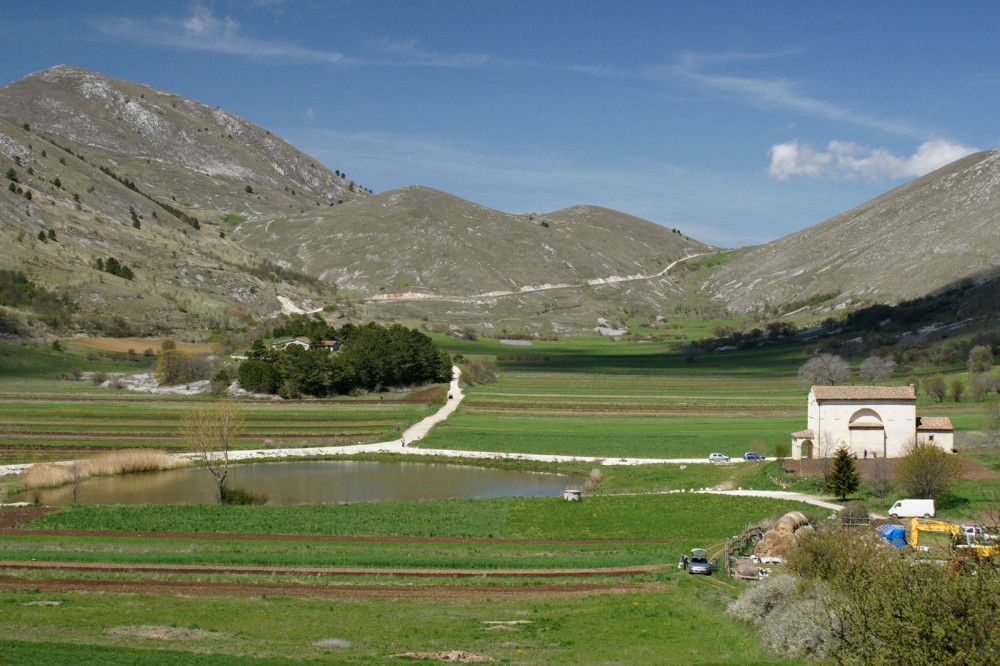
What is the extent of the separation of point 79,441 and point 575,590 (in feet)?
136

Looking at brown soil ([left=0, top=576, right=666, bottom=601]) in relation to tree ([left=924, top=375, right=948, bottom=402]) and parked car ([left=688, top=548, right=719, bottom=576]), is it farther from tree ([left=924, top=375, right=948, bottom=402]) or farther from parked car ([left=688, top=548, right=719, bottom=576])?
tree ([left=924, top=375, right=948, bottom=402])

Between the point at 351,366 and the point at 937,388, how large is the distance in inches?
1923

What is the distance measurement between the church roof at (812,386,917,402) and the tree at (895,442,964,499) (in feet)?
35.7

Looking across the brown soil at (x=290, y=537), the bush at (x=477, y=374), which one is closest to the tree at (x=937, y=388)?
the bush at (x=477, y=374)

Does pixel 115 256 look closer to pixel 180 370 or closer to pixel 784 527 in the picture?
pixel 180 370

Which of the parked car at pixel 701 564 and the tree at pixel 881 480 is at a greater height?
the tree at pixel 881 480

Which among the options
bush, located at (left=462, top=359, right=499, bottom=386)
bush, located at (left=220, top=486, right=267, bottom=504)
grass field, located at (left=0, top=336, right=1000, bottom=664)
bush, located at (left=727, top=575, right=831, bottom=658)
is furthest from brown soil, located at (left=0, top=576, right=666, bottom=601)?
bush, located at (left=462, top=359, right=499, bottom=386)

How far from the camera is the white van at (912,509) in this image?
36531 mm

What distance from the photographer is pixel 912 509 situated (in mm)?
36844

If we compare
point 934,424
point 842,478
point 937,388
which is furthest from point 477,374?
point 842,478

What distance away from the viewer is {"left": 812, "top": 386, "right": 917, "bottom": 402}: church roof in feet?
168

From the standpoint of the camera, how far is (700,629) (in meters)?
23.4

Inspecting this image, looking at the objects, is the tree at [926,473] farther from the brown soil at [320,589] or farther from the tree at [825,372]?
the tree at [825,372]

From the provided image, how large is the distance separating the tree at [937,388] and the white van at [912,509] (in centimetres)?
4352
